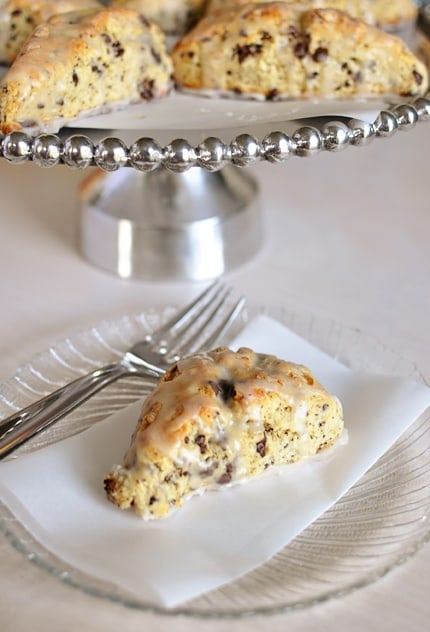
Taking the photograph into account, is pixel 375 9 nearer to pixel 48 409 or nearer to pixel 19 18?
pixel 19 18

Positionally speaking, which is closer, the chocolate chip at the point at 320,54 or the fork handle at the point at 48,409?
the fork handle at the point at 48,409

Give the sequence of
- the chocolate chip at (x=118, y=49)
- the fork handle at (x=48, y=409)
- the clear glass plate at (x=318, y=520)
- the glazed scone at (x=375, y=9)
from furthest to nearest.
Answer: the glazed scone at (x=375, y=9)
the chocolate chip at (x=118, y=49)
the fork handle at (x=48, y=409)
the clear glass plate at (x=318, y=520)

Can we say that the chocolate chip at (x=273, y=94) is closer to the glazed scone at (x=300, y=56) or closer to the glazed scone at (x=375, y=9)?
the glazed scone at (x=300, y=56)

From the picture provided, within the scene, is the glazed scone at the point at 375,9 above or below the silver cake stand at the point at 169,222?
above

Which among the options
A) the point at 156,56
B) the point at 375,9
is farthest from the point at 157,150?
the point at 375,9

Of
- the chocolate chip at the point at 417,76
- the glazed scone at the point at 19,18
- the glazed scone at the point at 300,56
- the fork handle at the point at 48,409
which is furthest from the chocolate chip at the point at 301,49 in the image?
the fork handle at the point at 48,409

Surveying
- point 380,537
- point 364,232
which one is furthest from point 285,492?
point 364,232

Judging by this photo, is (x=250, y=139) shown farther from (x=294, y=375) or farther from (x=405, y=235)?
(x=405, y=235)
